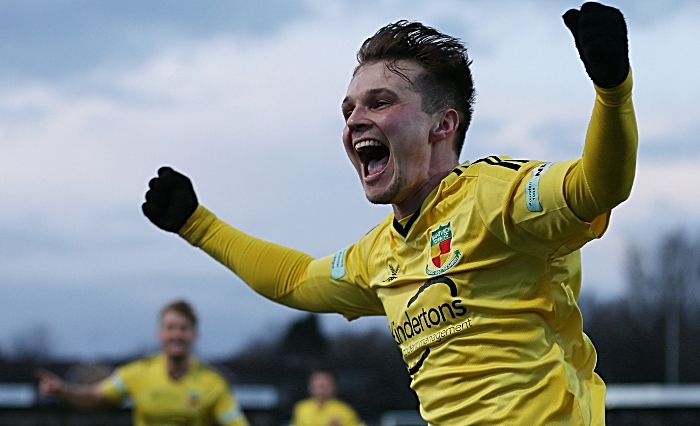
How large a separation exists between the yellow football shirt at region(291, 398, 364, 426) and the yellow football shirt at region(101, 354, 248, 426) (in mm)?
5482

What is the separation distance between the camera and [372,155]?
12.3ft

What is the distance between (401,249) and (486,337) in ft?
1.90

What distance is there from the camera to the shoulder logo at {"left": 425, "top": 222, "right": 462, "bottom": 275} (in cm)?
339

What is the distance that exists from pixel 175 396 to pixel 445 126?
6241 mm

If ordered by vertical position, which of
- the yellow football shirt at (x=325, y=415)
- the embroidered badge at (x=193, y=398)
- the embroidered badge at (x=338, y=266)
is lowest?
the yellow football shirt at (x=325, y=415)

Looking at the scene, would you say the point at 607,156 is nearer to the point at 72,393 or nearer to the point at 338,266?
the point at 338,266

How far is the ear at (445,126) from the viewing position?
146 inches

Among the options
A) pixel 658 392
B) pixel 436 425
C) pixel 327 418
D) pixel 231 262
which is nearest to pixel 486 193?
pixel 436 425

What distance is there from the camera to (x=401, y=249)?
376 centimetres

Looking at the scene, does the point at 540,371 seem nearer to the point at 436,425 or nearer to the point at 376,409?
the point at 436,425

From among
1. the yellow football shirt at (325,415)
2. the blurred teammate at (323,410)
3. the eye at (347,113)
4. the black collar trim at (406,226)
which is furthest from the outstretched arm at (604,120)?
the yellow football shirt at (325,415)

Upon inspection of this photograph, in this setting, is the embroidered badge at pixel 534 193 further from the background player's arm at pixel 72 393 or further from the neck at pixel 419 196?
the background player's arm at pixel 72 393

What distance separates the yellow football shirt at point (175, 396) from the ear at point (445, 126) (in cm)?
614

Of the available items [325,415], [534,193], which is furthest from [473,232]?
[325,415]
